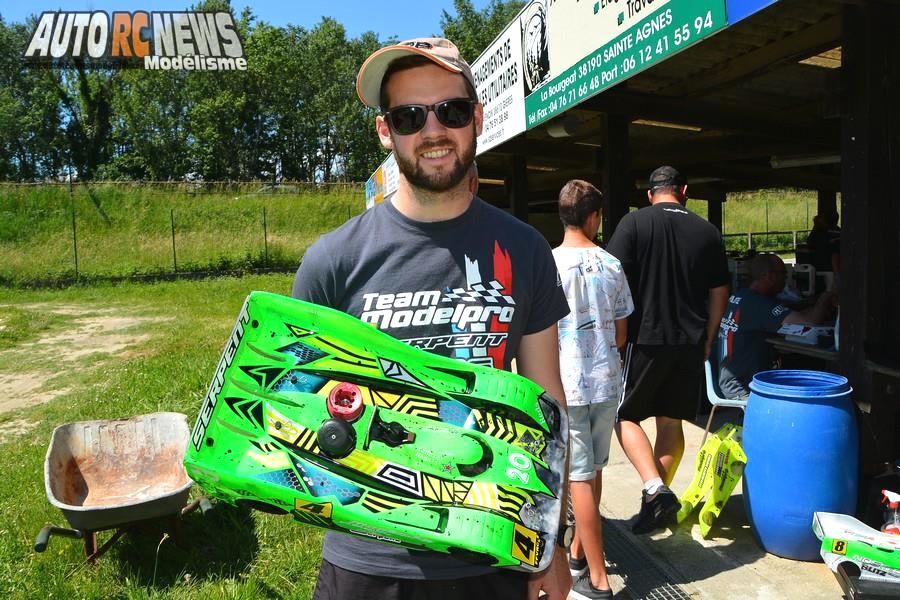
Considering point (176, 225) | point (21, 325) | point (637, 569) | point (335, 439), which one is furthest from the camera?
point (176, 225)

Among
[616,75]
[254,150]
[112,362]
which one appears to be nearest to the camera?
[616,75]

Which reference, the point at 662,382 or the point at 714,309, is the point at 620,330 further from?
the point at 714,309

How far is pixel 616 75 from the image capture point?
438cm

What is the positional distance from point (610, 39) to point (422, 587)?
3799 millimetres

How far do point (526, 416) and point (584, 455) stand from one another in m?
1.82

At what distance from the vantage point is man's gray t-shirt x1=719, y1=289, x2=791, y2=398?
17.4 ft

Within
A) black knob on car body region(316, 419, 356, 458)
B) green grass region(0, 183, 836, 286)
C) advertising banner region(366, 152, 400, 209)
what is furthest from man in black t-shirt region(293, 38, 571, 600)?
green grass region(0, 183, 836, 286)

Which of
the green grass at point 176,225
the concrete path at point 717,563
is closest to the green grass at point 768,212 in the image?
the green grass at point 176,225

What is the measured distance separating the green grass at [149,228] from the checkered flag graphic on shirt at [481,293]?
1055 inches

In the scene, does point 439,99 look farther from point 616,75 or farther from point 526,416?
point 616,75

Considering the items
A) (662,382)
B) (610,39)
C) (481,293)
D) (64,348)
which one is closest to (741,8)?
(610,39)

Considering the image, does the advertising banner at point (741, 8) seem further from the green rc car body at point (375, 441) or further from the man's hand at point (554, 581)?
the man's hand at point (554, 581)

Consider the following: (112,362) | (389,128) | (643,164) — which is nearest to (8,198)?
(112,362)

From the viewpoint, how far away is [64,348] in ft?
43.3
